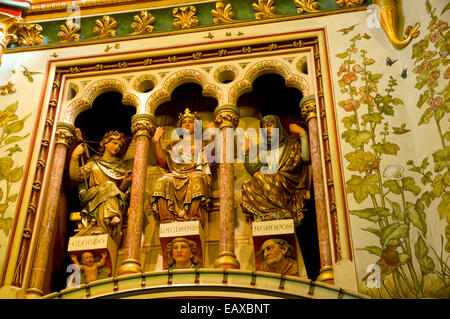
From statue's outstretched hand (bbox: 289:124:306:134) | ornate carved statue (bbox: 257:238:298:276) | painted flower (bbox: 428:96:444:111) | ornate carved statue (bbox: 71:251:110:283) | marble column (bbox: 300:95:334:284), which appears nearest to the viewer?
marble column (bbox: 300:95:334:284)

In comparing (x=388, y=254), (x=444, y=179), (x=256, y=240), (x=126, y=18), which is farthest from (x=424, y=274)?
(x=126, y=18)

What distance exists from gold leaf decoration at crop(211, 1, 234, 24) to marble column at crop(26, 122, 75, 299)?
218 centimetres

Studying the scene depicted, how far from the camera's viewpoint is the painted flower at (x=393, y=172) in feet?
21.9

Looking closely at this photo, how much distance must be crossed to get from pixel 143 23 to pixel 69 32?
0.96 m

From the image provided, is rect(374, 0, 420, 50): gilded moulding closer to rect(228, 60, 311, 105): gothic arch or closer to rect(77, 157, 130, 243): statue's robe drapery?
rect(228, 60, 311, 105): gothic arch

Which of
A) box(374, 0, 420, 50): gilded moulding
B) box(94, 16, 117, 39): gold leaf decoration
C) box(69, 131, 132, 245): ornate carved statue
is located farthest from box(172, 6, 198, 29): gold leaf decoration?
box(374, 0, 420, 50): gilded moulding

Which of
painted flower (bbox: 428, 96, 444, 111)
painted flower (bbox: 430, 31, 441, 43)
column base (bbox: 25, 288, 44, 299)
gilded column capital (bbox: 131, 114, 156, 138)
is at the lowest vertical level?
column base (bbox: 25, 288, 44, 299)

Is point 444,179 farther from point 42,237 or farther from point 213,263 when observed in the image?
point 42,237

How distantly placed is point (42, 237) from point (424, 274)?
12.4 feet

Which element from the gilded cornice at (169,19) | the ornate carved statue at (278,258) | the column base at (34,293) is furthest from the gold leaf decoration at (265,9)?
the column base at (34,293)

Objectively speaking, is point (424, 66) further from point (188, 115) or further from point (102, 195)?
point (102, 195)

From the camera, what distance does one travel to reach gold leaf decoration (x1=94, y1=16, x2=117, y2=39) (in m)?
8.66

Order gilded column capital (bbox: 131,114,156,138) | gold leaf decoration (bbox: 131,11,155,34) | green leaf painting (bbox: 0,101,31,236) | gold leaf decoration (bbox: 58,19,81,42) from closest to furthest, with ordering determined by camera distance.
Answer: green leaf painting (bbox: 0,101,31,236), gilded column capital (bbox: 131,114,156,138), gold leaf decoration (bbox: 131,11,155,34), gold leaf decoration (bbox: 58,19,81,42)

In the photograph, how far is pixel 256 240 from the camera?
7020mm
